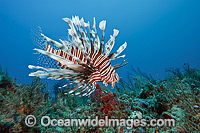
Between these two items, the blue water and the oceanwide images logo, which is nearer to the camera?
the oceanwide images logo

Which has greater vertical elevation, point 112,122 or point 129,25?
point 129,25

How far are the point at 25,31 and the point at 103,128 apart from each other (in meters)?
119

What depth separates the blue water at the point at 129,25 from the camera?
9694 centimetres

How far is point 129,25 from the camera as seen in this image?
117188 mm

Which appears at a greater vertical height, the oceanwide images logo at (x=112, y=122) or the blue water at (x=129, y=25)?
the blue water at (x=129, y=25)

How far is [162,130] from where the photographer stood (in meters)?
2.67

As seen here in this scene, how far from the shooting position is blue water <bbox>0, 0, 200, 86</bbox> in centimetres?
9694

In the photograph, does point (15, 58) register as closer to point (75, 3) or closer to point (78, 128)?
point (75, 3)

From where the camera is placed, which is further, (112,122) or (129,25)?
(129,25)

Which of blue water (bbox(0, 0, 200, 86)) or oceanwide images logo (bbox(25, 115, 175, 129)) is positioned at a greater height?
blue water (bbox(0, 0, 200, 86))

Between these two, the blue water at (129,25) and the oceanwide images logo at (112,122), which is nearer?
the oceanwide images logo at (112,122)

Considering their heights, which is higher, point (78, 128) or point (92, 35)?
point (92, 35)

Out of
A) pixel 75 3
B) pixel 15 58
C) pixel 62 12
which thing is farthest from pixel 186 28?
pixel 15 58

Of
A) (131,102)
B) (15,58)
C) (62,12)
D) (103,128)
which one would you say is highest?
(62,12)
